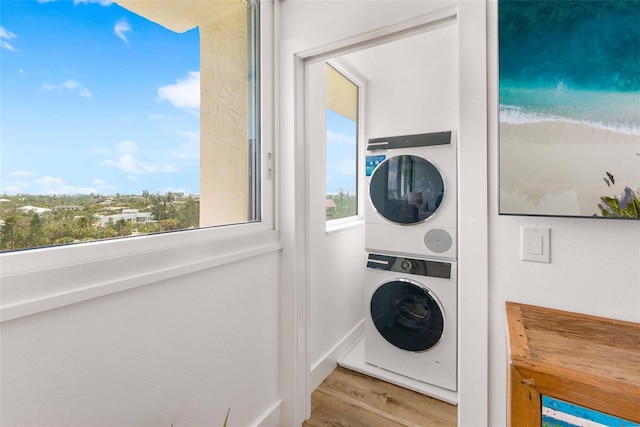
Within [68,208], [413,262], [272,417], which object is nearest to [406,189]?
[413,262]

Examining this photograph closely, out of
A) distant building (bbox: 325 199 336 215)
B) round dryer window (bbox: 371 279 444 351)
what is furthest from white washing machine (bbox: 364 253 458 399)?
distant building (bbox: 325 199 336 215)

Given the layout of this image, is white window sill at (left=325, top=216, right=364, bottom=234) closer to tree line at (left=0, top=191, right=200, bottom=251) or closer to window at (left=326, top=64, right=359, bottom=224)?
window at (left=326, top=64, right=359, bottom=224)

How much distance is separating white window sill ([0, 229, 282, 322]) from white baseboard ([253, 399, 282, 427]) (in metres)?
0.90

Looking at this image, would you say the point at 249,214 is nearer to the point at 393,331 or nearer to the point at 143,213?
the point at 143,213

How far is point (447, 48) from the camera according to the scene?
2.29 m

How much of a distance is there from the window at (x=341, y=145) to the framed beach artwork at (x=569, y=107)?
147cm

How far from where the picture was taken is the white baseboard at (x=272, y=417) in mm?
1575

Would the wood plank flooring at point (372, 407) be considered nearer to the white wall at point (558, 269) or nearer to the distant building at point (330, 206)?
the white wall at point (558, 269)

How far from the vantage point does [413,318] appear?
2105 millimetres

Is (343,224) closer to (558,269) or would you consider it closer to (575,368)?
(558,269)

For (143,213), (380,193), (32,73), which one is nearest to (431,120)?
(380,193)

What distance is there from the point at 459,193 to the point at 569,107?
424 mm

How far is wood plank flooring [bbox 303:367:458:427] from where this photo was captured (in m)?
1.76

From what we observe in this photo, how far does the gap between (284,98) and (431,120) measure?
4.94 ft
